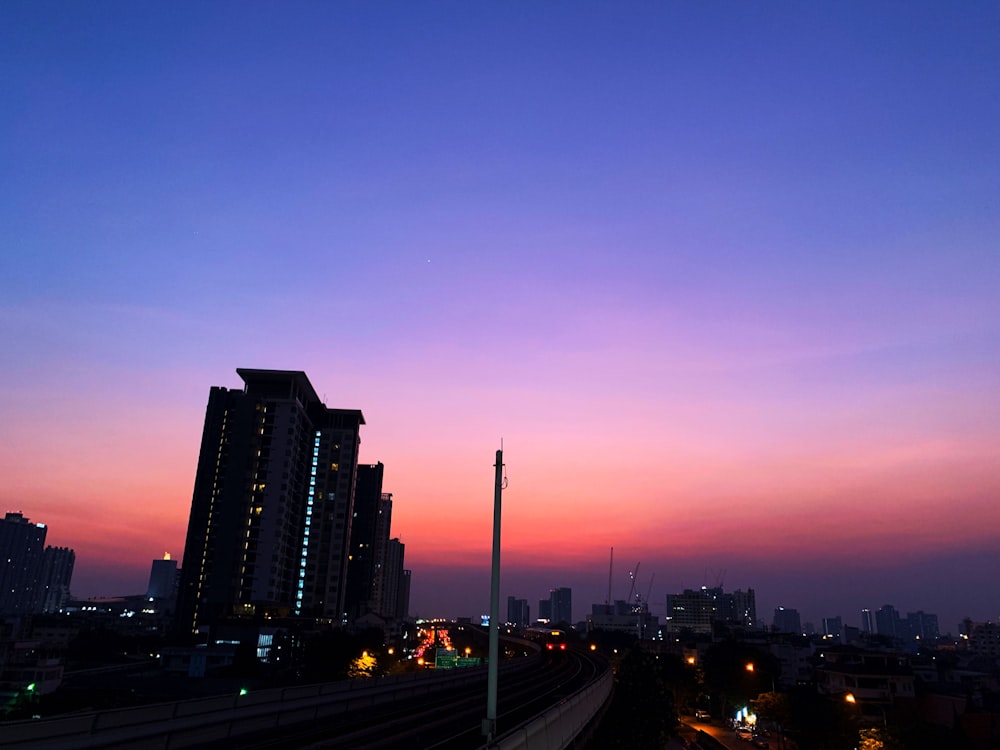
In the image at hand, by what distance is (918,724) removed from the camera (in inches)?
2640

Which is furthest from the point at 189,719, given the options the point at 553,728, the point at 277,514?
the point at 277,514

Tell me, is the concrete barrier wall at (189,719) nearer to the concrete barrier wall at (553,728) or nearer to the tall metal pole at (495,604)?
the tall metal pole at (495,604)

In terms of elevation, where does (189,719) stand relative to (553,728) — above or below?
below

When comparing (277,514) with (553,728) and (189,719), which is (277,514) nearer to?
(189,719)

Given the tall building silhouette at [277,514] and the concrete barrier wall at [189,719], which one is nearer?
the concrete barrier wall at [189,719]

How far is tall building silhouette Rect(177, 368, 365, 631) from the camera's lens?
150 metres

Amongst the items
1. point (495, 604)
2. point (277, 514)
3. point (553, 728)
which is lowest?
point (553, 728)

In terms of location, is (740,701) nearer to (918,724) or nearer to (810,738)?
(810,738)

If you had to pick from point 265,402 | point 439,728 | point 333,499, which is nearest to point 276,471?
point 265,402

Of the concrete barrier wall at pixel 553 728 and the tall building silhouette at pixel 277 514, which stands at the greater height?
the tall building silhouette at pixel 277 514

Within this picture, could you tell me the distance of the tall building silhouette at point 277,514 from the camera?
14950cm

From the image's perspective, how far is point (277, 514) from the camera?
15612cm

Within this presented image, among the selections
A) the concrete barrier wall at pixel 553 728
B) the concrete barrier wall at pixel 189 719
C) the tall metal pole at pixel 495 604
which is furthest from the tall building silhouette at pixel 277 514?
the tall metal pole at pixel 495 604

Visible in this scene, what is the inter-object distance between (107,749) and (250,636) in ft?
385
